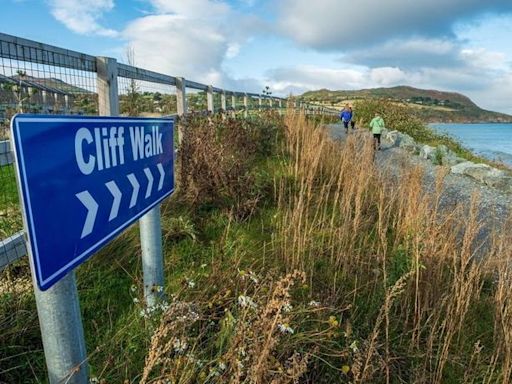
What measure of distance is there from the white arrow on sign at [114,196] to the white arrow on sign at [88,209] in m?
0.10

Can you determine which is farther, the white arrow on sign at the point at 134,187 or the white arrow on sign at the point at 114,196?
the white arrow on sign at the point at 134,187

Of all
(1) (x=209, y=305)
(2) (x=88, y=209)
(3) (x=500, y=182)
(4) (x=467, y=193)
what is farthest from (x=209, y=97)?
(3) (x=500, y=182)

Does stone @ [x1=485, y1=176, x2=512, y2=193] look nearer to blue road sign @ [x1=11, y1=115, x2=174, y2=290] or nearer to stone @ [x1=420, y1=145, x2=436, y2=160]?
stone @ [x1=420, y1=145, x2=436, y2=160]

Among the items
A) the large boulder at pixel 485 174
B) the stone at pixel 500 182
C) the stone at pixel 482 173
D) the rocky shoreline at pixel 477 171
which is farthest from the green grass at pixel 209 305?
the stone at pixel 482 173

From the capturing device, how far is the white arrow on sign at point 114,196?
118 cm

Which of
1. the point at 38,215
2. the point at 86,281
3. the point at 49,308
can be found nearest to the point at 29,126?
the point at 38,215

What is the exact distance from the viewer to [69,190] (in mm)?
945

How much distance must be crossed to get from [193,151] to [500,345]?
3204 mm

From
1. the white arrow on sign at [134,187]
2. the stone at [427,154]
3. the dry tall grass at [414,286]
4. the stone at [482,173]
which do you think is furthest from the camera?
the stone at [427,154]

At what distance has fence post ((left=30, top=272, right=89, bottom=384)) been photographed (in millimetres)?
1093

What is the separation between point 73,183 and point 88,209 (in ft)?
0.33

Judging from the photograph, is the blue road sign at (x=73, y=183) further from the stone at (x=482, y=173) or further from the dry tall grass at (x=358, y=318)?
the stone at (x=482, y=173)

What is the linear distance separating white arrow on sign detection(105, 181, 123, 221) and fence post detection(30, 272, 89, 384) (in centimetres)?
20

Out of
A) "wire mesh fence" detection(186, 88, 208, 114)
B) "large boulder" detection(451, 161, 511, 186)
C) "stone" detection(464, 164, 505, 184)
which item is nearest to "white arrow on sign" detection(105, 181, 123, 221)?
"wire mesh fence" detection(186, 88, 208, 114)
